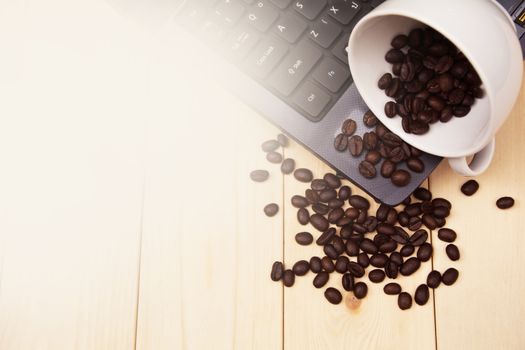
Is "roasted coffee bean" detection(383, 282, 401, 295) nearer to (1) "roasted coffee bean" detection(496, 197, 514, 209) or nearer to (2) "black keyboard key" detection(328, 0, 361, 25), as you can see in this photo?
(1) "roasted coffee bean" detection(496, 197, 514, 209)

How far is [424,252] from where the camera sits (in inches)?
30.0

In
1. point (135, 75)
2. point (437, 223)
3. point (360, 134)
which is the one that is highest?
point (135, 75)

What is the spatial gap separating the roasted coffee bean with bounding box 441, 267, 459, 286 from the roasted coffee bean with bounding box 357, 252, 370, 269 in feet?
0.36

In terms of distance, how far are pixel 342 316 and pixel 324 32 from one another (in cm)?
41

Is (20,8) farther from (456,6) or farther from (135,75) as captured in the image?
(456,6)

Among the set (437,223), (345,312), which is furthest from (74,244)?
(437,223)

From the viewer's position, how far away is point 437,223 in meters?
0.76

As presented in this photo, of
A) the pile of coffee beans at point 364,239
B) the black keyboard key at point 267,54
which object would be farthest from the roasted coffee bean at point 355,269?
the black keyboard key at point 267,54

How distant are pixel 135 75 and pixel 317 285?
437mm

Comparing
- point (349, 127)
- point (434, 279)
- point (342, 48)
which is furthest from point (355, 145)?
point (434, 279)

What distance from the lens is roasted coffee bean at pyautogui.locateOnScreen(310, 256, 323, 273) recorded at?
77 centimetres

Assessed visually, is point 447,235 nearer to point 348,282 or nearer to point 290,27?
point 348,282

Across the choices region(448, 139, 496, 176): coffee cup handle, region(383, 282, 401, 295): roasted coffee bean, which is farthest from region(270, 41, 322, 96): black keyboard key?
region(383, 282, 401, 295): roasted coffee bean

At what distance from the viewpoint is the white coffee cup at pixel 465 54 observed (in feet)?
1.59
